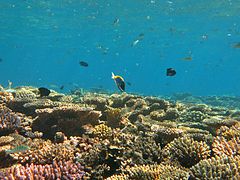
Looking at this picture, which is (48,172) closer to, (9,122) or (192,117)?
(9,122)

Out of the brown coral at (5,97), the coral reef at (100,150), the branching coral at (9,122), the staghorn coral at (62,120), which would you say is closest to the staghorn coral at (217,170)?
the coral reef at (100,150)

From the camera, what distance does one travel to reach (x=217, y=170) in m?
4.10

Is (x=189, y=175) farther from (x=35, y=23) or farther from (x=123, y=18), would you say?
(x=35, y=23)

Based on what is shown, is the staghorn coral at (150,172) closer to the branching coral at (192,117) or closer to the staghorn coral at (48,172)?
the staghorn coral at (48,172)

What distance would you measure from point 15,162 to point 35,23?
1853 inches

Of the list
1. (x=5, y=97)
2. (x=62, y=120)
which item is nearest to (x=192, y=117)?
(x=62, y=120)

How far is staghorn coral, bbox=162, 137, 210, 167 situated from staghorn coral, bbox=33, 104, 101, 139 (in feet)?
9.85

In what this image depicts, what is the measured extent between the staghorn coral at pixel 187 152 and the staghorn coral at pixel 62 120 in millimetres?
3003

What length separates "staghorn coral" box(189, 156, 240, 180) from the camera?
13.1ft

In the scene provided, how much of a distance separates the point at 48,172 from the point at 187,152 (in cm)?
271

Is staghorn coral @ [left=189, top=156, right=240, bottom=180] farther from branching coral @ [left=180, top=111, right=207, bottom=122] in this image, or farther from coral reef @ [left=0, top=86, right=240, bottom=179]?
branching coral @ [left=180, top=111, right=207, bottom=122]

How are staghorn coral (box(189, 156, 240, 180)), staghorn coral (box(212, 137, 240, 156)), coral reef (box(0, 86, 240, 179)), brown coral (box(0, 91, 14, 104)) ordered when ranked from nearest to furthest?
staghorn coral (box(189, 156, 240, 180))
coral reef (box(0, 86, 240, 179))
staghorn coral (box(212, 137, 240, 156))
brown coral (box(0, 91, 14, 104))

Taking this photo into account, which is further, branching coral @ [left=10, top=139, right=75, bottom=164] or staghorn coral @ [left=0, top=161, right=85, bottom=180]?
branching coral @ [left=10, top=139, right=75, bottom=164]

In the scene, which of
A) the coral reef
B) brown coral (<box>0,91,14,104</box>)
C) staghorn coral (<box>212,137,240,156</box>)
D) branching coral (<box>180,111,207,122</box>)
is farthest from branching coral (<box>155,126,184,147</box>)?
brown coral (<box>0,91,14,104</box>)
